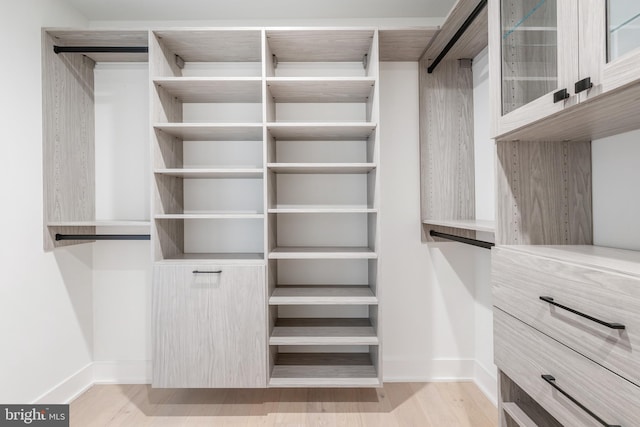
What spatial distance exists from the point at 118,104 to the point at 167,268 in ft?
4.19

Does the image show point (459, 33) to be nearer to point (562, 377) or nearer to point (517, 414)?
point (562, 377)

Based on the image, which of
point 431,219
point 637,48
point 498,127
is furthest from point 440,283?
point 637,48

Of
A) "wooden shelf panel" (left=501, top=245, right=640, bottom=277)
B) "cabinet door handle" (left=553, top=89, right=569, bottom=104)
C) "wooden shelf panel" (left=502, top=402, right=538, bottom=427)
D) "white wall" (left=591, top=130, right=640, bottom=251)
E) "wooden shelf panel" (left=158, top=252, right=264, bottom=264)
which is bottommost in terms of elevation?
"wooden shelf panel" (left=502, top=402, right=538, bottom=427)

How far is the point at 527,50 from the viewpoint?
1239 millimetres

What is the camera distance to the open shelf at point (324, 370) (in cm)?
200

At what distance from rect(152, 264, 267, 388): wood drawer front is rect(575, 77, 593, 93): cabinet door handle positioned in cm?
156

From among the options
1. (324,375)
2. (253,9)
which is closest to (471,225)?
(324,375)

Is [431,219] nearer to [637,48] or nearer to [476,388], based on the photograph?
[476,388]

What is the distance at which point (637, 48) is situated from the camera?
788 mm

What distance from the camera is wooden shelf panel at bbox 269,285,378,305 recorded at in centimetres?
200

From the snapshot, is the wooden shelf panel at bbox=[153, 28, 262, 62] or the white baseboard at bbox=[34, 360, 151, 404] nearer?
the wooden shelf panel at bbox=[153, 28, 262, 62]

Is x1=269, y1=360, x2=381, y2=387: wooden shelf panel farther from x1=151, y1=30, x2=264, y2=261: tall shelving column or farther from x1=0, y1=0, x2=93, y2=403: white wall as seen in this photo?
x1=0, y1=0, x2=93, y2=403: white wall

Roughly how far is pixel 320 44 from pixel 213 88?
69cm

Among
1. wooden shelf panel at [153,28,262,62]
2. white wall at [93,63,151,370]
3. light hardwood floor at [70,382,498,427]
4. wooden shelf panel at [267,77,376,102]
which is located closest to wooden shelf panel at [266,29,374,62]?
wooden shelf panel at [153,28,262,62]
